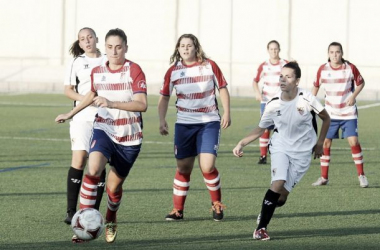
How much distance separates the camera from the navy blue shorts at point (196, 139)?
10305 millimetres

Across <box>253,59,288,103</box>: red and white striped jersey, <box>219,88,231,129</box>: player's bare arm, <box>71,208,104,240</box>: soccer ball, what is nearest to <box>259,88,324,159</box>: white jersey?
<box>219,88,231,129</box>: player's bare arm

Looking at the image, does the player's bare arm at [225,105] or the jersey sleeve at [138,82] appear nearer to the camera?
the jersey sleeve at [138,82]

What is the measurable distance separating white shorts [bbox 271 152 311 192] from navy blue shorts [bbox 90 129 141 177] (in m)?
1.32

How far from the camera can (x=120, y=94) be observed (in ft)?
29.3

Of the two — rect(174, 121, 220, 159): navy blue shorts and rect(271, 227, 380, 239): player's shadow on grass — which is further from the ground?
rect(174, 121, 220, 159): navy blue shorts

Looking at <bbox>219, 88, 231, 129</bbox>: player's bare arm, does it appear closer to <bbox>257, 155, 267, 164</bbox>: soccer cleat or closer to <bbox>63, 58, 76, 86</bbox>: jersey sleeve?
<bbox>63, 58, 76, 86</bbox>: jersey sleeve

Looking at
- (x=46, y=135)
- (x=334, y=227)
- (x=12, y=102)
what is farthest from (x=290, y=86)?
(x=12, y=102)

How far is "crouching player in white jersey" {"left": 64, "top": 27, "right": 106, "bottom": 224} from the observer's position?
1010 cm

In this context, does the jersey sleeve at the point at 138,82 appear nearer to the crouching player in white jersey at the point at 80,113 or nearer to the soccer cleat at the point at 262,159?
the crouching player in white jersey at the point at 80,113

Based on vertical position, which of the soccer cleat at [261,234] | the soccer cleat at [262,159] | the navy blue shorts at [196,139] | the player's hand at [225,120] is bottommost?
the soccer cleat at [261,234]

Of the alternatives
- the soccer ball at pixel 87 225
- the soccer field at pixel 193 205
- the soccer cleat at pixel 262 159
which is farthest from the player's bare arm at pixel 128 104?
the soccer cleat at pixel 262 159

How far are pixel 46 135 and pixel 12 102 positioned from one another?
12572 mm

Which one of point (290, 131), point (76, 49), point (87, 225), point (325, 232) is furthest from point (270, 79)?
point (87, 225)

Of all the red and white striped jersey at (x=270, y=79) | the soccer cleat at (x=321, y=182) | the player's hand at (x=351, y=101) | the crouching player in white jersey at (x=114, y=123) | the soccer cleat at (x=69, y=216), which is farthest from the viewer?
the red and white striped jersey at (x=270, y=79)
